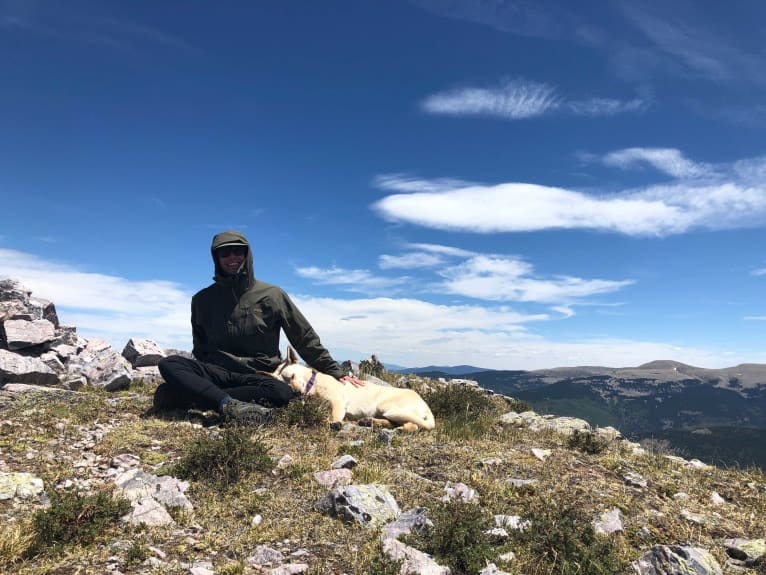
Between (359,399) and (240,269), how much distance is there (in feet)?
11.6

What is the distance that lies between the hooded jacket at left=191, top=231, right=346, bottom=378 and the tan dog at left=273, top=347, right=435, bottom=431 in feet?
1.19

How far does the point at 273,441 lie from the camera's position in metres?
7.32

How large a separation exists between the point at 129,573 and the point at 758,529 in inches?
249

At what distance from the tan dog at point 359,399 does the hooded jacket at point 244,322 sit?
36cm

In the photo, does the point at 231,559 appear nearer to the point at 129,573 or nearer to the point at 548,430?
the point at 129,573

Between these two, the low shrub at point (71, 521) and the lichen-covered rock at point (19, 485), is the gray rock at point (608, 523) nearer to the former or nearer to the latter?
the low shrub at point (71, 521)

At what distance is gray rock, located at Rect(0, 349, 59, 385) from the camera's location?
39.3 ft

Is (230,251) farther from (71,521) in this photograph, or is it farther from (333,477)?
(71,521)

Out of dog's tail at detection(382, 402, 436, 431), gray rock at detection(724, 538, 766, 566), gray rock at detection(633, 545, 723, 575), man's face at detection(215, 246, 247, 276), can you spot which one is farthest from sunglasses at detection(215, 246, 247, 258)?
gray rock at detection(724, 538, 766, 566)

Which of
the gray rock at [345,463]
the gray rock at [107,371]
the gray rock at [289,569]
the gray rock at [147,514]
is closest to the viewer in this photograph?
the gray rock at [289,569]

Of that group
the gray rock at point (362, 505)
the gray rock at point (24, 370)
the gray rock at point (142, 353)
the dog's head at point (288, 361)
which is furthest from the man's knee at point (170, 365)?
the gray rock at point (142, 353)

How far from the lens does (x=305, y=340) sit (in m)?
9.56

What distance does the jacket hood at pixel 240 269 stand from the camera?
9129 mm

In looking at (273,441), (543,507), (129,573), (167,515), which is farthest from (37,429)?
(543,507)
